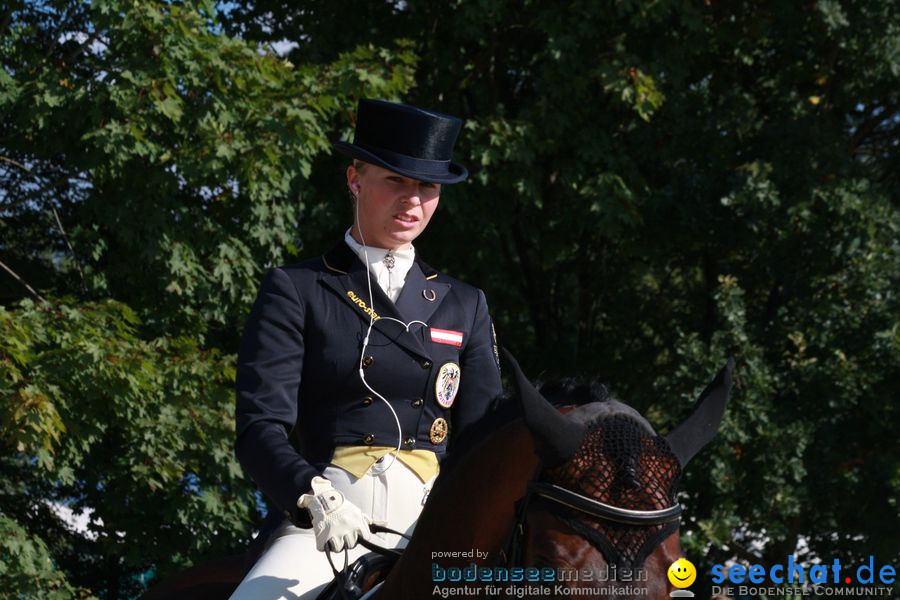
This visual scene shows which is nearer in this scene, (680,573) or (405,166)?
(680,573)

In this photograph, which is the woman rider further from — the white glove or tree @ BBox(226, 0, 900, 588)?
tree @ BBox(226, 0, 900, 588)

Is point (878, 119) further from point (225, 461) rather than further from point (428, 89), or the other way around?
point (225, 461)

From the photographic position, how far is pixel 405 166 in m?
3.54

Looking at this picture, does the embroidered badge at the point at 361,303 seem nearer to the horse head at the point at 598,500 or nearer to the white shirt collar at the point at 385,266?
the white shirt collar at the point at 385,266

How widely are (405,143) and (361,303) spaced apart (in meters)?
0.48

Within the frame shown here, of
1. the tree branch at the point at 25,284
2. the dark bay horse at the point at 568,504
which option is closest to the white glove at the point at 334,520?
the dark bay horse at the point at 568,504

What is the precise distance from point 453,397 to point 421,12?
839 centimetres

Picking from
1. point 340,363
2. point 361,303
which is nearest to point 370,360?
point 340,363

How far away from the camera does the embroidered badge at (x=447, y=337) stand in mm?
3582

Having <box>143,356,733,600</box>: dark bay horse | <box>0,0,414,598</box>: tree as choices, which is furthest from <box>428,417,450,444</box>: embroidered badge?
<box>0,0,414,598</box>: tree

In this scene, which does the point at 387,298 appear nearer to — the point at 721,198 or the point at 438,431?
the point at 438,431

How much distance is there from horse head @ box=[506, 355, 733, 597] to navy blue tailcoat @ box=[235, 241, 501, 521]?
95cm

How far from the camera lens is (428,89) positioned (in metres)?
11.6

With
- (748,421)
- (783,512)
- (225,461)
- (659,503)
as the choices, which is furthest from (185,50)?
(659,503)
